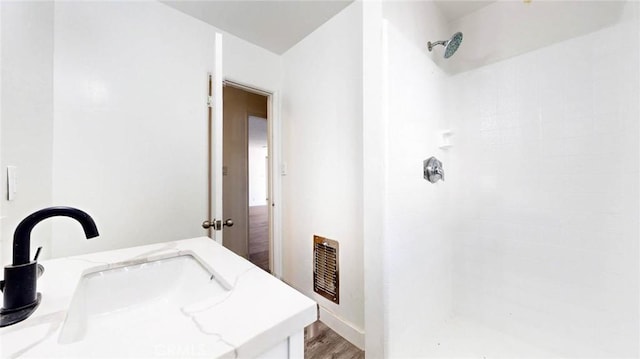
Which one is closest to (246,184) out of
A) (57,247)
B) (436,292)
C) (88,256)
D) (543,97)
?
(57,247)

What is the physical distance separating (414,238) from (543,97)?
1.20m

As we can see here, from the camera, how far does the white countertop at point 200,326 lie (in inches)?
15.1

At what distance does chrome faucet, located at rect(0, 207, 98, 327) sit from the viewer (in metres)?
0.48

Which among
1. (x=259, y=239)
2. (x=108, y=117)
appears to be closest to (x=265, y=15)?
(x=108, y=117)

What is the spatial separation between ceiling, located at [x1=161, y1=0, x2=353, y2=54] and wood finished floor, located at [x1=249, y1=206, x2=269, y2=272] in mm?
1828

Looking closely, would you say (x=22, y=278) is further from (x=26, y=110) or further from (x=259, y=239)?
(x=259, y=239)

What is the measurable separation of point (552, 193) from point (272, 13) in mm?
2232

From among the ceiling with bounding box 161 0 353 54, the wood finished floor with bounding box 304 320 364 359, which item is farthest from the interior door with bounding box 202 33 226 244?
the wood finished floor with bounding box 304 320 364 359

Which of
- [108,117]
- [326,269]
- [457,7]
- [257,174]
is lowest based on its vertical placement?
[326,269]

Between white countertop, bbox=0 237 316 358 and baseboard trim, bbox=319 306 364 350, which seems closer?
white countertop, bbox=0 237 316 358

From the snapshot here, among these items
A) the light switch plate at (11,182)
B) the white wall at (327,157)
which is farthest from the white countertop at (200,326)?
the white wall at (327,157)

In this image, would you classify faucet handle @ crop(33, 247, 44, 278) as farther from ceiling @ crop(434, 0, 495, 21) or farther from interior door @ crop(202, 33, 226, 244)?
ceiling @ crop(434, 0, 495, 21)

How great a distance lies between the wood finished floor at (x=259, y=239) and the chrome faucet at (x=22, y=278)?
2237 mm

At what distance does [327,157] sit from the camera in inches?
69.7
